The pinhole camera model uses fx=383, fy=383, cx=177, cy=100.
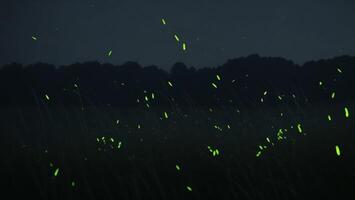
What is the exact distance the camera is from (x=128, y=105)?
33938 millimetres

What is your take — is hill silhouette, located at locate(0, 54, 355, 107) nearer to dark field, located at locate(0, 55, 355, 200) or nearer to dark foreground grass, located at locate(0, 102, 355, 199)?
dark field, located at locate(0, 55, 355, 200)

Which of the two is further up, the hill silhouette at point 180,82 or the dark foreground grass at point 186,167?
the hill silhouette at point 180,82

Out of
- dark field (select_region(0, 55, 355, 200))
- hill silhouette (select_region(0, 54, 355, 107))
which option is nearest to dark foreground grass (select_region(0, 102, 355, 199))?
dark field (select_region(0, 55, 355, 200))

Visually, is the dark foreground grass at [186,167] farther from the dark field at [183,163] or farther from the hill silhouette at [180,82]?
the hill silhouette at [180,82]

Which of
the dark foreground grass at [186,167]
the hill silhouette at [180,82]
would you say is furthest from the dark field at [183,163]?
the hill silhouette at [180,82]

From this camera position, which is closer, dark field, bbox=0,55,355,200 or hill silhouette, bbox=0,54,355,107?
dark field, bbox=0,55,355,200

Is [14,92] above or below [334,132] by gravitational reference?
above

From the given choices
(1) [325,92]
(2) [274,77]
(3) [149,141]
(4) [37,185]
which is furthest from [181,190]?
(2) [274,77]

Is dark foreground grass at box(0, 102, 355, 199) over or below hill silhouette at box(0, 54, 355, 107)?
below

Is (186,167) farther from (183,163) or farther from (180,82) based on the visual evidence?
(180,82)

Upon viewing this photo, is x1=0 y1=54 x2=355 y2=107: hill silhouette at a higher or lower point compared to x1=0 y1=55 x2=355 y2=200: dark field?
higher

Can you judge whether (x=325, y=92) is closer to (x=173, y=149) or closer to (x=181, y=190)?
(x=173, y=149)

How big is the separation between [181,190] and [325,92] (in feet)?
107

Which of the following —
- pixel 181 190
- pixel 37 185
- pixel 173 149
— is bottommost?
pixel 181 190
